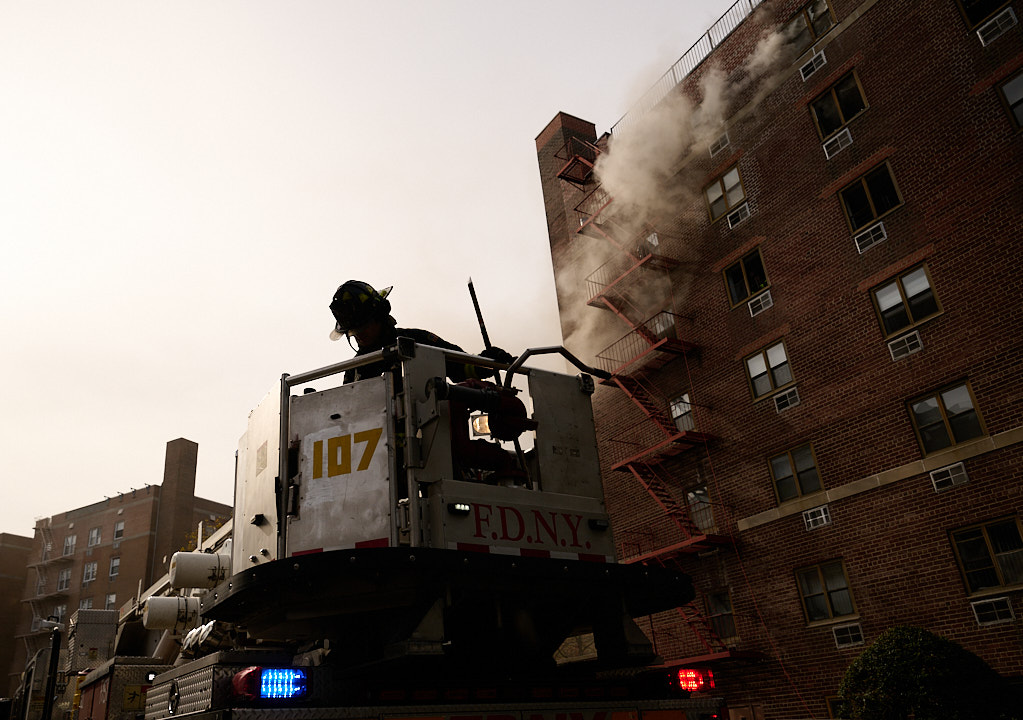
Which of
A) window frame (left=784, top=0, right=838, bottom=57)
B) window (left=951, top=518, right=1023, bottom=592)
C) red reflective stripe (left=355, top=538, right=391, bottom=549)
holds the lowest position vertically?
red reflective stripe (left=355, top=538, right=391, bottom=549)

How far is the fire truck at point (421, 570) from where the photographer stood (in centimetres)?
504

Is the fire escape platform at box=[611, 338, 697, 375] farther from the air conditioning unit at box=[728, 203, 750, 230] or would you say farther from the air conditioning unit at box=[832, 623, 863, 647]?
the air conditioning unit at box=[832, 623, 863, 647]

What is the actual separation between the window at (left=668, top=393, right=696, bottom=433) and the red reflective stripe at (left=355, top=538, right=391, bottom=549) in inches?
630

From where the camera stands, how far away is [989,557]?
549 inches

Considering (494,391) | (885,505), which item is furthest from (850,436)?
(494,391)

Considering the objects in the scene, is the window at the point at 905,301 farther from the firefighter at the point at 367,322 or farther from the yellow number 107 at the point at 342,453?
the yellow number 107 at the point at 342,453

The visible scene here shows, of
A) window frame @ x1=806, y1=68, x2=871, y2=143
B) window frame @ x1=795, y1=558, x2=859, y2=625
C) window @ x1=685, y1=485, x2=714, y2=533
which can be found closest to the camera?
window frame @ x1=795, y1=558, x2=859, y2=625

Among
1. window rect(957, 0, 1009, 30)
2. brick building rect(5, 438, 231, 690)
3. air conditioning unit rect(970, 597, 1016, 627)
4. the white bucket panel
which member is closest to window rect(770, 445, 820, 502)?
air conditioning unit rect(970, 597, 1016, 627)

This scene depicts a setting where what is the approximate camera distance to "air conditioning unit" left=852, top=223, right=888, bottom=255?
1675 centimetres

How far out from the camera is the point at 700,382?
20.7 meters

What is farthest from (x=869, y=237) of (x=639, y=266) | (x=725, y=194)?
(x=639, y=266)

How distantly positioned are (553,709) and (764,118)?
61.2 ft

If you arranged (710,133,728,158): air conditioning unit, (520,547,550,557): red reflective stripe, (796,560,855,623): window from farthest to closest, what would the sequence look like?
(710,133,728,158): air conditioning unit → (796,560,855,623): window → (520,547,550,557): red reflective stripe

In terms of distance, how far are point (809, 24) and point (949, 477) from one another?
12.0 metres
